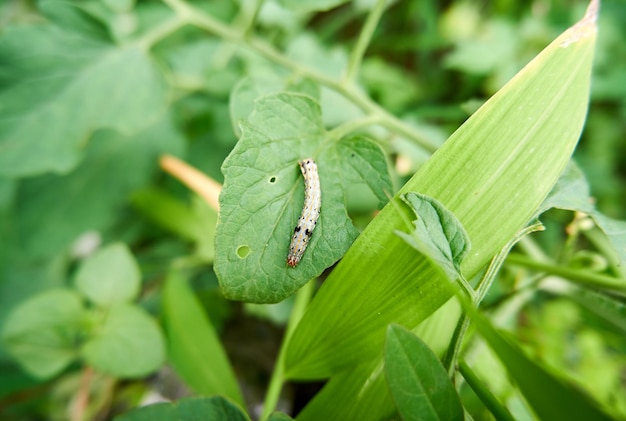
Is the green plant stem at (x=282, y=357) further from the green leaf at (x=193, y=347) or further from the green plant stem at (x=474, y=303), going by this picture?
the green plant stem at (x=474, y=303)

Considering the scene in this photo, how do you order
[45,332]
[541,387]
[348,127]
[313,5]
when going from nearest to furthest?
[541,387] → [348,127] → [313,5] → [45,332]

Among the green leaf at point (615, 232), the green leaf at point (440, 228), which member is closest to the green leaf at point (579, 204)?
the green leaf at point (615, 232)

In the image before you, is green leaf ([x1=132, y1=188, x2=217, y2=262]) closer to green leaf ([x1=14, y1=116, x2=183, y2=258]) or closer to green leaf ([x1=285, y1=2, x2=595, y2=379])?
green leaf ([x1=14, y1=116, x2=183, y2=258])

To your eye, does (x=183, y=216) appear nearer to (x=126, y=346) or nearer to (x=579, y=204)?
(x=126, y=346)

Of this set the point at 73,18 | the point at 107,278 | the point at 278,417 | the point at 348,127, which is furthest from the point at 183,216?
the point at 278,417

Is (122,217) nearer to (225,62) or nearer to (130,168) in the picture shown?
(130,168)

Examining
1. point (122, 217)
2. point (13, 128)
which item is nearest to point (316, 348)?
point (13, 128)

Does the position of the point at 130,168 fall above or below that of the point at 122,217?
above
